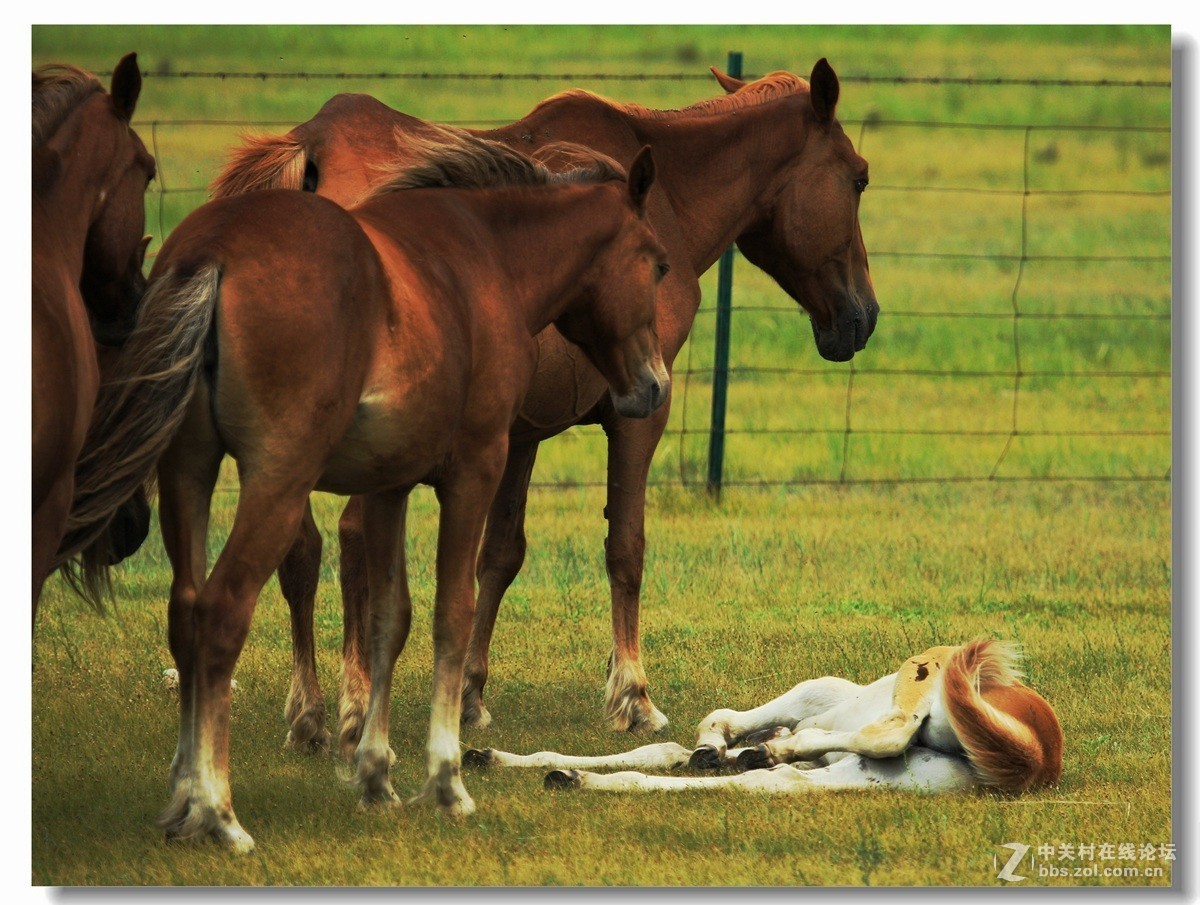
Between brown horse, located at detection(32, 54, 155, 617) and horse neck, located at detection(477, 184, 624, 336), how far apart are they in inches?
45.0

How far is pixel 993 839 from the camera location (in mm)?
4965

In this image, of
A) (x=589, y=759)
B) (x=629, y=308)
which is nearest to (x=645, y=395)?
(x=629, y=308)

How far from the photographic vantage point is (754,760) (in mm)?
5750

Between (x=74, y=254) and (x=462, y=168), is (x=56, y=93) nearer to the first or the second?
(x=74, y=254)

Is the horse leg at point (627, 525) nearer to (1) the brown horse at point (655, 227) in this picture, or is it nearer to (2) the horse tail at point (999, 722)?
(1) the brown horse at point (655, 227)

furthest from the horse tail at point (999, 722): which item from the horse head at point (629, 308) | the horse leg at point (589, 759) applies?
the horse head at point (629, 308)

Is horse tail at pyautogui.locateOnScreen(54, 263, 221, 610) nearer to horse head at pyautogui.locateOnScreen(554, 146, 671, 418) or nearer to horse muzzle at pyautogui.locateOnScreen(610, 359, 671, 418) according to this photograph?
horse head at pyautogui.locateOnScreen(554, 146, 671, 418)

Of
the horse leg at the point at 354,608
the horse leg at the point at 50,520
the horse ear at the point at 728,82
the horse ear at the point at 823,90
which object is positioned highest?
the horse ear at the point at 728,82

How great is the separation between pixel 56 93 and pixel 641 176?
73.2 inches

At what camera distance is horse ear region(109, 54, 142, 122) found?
15.4 feet

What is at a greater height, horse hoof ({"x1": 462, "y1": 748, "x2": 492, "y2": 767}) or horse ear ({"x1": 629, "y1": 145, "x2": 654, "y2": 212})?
horse ear ({"x1": 629, "y1": 145, "x2": 654, "y2": 212})

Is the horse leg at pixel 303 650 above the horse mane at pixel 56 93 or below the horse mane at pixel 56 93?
below

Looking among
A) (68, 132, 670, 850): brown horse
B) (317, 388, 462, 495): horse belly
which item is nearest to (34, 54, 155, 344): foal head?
(68, 132, 670, 850): brown horse

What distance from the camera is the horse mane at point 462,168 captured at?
5387 mm
